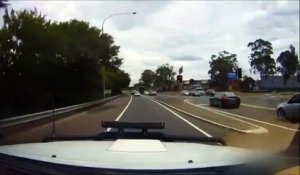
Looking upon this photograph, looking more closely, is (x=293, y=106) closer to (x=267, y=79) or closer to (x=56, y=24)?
(x=267, y=79)

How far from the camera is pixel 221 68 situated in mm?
7508

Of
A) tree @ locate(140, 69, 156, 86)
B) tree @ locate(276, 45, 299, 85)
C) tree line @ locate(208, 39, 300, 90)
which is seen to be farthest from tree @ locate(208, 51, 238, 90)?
tree @ locate(140, 69, 156, 86)

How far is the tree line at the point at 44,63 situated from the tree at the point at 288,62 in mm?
23831

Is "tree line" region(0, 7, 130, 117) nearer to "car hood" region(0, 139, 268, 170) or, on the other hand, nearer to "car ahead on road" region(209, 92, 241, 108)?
"car ahead on road" region(209, 92, 241, 108)

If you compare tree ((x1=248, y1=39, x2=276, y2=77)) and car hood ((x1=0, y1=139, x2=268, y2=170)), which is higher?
tree ((x1=248, y1=39, x2=276, y2=77))

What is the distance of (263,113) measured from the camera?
37.4ft

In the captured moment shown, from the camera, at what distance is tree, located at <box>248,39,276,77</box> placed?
5.69 meters

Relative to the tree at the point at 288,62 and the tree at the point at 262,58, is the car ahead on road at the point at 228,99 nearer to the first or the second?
the tree at the point at 262,58

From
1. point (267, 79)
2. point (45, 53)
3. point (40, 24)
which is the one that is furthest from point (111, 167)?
point (40, 24)

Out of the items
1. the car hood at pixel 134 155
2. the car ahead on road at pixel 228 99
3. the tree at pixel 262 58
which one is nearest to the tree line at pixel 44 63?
the car ahead on road at pixel 228 99

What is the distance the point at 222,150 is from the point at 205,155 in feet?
1.21

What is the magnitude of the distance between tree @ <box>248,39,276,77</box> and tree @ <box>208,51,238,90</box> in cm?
72

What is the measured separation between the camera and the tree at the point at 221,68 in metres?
6.98

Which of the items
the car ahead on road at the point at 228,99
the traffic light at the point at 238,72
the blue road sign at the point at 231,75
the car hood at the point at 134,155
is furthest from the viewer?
the car ahead on road at the point at 228,99
